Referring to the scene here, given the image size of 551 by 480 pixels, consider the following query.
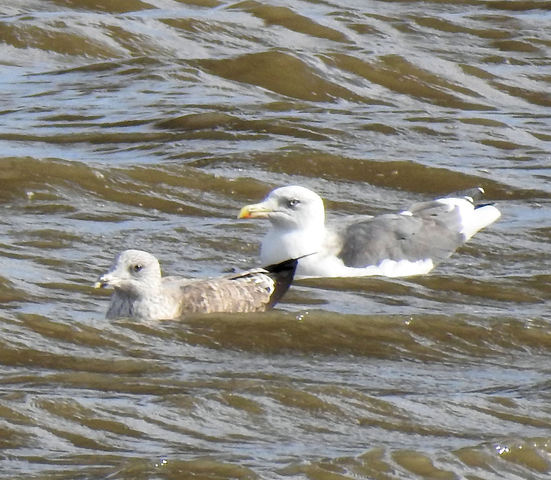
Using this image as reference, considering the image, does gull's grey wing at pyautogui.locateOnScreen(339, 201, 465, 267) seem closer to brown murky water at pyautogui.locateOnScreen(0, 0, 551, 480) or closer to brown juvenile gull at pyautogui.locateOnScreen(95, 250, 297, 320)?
brown murky water at pyautogui.locateOnScreen(0, 0, 551, 480)

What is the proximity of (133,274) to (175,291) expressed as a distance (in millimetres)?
258

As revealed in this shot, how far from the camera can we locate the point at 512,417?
278 inches

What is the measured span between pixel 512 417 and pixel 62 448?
1.80m

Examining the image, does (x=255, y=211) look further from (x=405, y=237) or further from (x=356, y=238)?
(x=405, y=237)

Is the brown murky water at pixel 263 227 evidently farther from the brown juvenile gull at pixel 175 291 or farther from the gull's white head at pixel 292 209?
the gull's white head at pixel 292 209

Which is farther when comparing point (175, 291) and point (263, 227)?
point (263, 227)

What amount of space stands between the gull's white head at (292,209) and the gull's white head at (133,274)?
1.53 metres

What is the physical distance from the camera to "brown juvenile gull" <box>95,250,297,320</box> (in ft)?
28.4

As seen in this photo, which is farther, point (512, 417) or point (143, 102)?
point (143, 102)

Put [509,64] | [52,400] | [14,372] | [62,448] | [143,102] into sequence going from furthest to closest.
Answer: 1. [509,64]
2. [143,102]
3. [14,372]
4. [52,400]
5. [62,448]

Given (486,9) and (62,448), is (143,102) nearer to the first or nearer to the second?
(486,9)

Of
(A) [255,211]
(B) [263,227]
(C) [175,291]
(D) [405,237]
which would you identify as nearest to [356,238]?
(D) [405,237]

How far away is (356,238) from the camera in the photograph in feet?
33.8

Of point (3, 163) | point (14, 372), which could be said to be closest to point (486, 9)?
point (3, 163)
